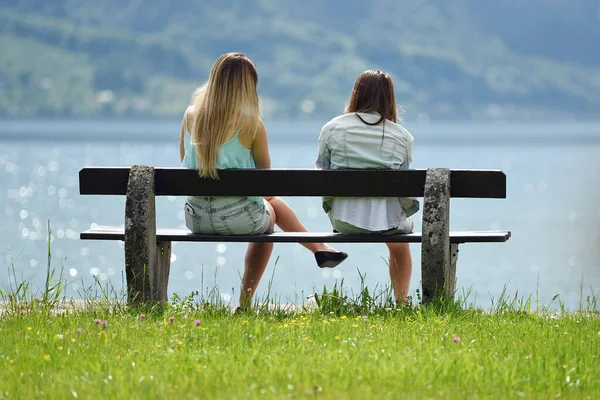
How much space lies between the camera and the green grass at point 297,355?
3.69 metres

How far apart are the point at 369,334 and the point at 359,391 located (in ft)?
3.66

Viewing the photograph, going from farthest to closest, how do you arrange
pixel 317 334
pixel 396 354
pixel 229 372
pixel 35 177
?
pixel 35 177 < pixel 317 334 < pixel 396 354 < pixel 229 372

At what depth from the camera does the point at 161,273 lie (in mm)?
5875

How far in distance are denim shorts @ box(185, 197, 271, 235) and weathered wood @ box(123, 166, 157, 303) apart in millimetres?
304

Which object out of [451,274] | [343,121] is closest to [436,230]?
[451,274]

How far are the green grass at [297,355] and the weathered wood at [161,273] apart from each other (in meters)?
0.27

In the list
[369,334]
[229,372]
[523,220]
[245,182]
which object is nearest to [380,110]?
[245,182]

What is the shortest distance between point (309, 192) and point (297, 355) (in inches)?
62.6

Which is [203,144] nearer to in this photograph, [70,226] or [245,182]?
[245,182]

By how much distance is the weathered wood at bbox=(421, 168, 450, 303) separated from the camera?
5461 millimetres

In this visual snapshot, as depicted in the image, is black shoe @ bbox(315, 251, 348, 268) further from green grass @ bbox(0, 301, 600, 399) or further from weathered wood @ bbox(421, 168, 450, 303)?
weathered wood @ bbox(421, 168, 450, 303)

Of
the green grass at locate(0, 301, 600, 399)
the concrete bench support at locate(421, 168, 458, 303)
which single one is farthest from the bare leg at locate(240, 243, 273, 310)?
the concrete bench support at locate(421, 168, 458, 303)

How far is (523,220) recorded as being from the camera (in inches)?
1169

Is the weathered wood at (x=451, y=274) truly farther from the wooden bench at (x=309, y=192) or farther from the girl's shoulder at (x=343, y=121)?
the girl's shoulder at (x=343, y=121)
